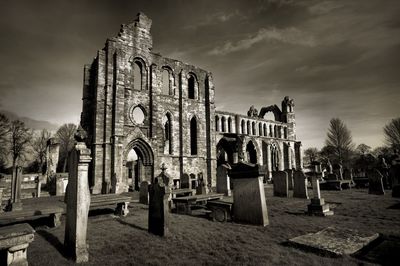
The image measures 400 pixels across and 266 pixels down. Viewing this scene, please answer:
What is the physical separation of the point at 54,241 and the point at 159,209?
8.31 feet

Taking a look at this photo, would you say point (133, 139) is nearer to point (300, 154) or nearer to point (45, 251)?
point (45, 251)

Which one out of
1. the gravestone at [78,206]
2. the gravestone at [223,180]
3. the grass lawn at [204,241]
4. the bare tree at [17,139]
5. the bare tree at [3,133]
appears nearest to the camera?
the grass lawn at [204,241]

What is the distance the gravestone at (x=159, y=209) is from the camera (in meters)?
5.82

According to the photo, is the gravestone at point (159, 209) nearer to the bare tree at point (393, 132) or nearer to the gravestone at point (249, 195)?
the gravestone at point (249, 195)

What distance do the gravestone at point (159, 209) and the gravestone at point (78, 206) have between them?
1.88 meters

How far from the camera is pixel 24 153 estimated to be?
3766 centimetres

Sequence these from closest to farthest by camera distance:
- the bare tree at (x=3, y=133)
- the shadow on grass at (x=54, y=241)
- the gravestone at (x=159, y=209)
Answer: the shadow on grass at (x=54, y=241) → the gravestone at (x=159, y=209) → the bare tree at (x=3, y=133)

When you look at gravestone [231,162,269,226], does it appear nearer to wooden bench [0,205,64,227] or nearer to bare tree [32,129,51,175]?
wooden bench [0,205,64,227]

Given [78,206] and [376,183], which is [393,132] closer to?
[376,183]

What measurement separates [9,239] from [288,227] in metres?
6.05

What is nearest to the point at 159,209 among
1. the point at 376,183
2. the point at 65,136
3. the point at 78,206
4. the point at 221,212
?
the point at 78,206

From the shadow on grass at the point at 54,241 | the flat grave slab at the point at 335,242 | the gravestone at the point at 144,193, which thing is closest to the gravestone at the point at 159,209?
the shadow on grass at the point at 54,241

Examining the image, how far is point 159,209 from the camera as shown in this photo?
237 inches

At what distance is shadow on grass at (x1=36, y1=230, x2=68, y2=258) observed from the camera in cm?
469
